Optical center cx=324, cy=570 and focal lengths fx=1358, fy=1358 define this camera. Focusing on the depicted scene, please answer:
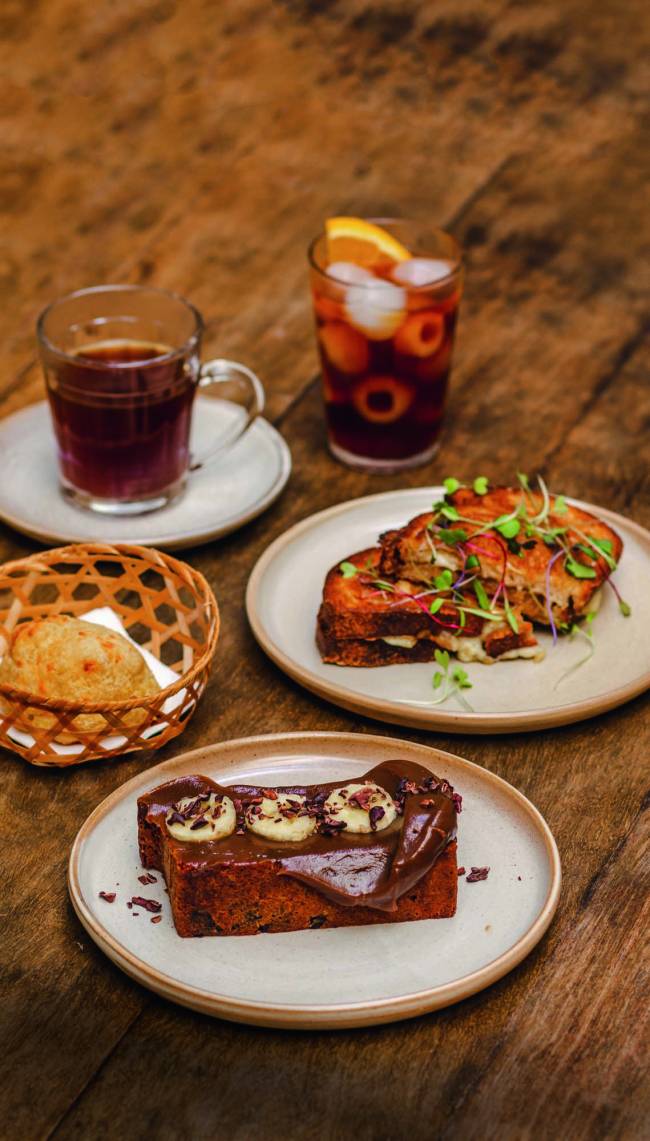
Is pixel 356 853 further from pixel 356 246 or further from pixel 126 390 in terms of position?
pixel 356 246

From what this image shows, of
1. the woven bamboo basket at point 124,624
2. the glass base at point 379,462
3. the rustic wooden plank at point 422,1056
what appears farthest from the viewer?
the glass base at point 379,462

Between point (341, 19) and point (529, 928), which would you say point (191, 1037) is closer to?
point (529, 928)

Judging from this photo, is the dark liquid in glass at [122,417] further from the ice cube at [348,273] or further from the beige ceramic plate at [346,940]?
the beige ceramic plate at [346,940]

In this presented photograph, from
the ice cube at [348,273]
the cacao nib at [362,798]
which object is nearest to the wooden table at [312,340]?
the cacao nib at [362,798]

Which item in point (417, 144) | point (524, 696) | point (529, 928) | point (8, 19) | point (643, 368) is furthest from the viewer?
point (8, 19)

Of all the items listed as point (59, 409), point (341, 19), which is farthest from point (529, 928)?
point (341, 19)

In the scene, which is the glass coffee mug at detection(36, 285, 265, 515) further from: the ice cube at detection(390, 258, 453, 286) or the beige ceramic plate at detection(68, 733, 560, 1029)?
the beige ceramic plate at detection(68, 733, 560, 1029)

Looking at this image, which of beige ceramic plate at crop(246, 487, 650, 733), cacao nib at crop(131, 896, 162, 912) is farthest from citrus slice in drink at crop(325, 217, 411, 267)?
cacao nib at crop(131, 896, 162, 912)
